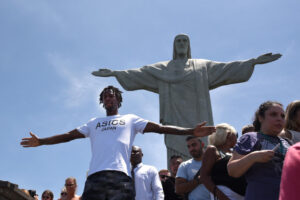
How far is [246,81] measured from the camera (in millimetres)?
11484

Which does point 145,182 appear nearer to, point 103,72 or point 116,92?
point 116,92

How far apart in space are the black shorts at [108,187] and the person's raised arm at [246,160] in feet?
2.83

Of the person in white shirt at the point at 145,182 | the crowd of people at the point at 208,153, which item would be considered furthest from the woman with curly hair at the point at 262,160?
the person in white shirt at the point at 145,182

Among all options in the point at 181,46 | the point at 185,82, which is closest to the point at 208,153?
the point at 185,82

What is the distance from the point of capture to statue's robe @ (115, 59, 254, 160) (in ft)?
36.7

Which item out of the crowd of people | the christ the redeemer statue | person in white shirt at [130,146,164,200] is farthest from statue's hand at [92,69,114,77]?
the crowd of people

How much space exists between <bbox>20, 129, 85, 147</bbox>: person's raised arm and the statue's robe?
7317mm

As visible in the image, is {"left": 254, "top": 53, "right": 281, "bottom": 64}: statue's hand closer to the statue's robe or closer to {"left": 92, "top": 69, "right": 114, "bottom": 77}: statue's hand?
the statue's robe

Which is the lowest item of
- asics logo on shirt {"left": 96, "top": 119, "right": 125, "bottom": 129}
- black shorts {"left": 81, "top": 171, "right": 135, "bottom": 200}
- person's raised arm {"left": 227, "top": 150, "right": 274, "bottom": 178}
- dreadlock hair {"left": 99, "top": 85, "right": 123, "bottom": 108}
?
black shorts {"left": 81, "top": 171, "right": 135, "bottom": 200}

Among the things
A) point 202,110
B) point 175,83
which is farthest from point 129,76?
point 202,110

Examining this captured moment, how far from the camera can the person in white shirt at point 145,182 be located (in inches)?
182

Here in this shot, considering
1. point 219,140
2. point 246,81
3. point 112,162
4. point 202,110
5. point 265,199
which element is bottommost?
point 265,199

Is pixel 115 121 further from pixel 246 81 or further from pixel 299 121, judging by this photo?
pixel 246 81

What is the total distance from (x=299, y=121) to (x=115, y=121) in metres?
1.72
